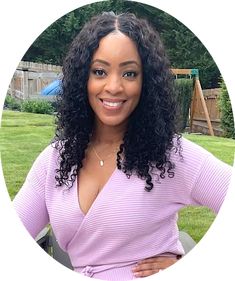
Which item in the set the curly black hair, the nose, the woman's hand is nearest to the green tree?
the curly black hair

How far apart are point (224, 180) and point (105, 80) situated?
0.80ft

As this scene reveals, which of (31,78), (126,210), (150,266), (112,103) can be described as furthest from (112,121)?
(31,78)

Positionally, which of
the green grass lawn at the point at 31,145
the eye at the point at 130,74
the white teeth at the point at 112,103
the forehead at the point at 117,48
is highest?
the forehead at the point at 117,48

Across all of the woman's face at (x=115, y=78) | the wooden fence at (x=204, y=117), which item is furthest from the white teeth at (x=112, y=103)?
the wooden fence at (x=204, y=117)

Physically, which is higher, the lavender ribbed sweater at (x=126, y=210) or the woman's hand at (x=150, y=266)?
the lavender ribbed sweater at (x=126, y=210)

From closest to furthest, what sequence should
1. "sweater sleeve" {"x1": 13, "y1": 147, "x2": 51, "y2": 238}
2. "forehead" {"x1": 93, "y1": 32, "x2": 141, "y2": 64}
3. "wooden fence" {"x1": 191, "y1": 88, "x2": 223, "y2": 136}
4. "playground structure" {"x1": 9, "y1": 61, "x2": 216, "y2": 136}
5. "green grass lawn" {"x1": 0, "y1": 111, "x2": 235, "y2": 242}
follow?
1. "forehead" {"x1": 93, "y1": 32, "x2": 141, "y2": 64}
2. "sweater sleeve" {"x1": 13, "y1": 147, "x2": 51, "y2": 238}
3. "playground structure" {"x1": 9, "y1": 61, "x2": 216, "y2": 136}
4. "green grass lawn" {"x1": 0, "y1": 111, "x2": 235, "y2": 242}
5. "wooden fence" {"x1": 191, "y1": 88, "x2": 223, "y2": 136}

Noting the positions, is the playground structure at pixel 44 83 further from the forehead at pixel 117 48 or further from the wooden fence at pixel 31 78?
the forehead at pixel 117 48

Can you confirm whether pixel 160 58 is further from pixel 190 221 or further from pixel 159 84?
pixel 190 221

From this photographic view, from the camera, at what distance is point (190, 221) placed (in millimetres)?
Result: 1390

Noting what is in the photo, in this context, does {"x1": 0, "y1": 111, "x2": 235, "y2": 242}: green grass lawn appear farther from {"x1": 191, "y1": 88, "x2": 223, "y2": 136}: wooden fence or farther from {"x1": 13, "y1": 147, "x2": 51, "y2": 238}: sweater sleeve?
{"x1": 13, "y1": 147, "x2": 51, "y2": 238}: sweater sleeve

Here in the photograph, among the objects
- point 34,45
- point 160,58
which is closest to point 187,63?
point 160,58

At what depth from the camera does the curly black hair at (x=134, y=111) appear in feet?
2.36

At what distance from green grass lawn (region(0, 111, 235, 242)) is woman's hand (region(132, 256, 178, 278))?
429mm

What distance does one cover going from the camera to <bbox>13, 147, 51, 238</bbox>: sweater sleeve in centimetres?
82
